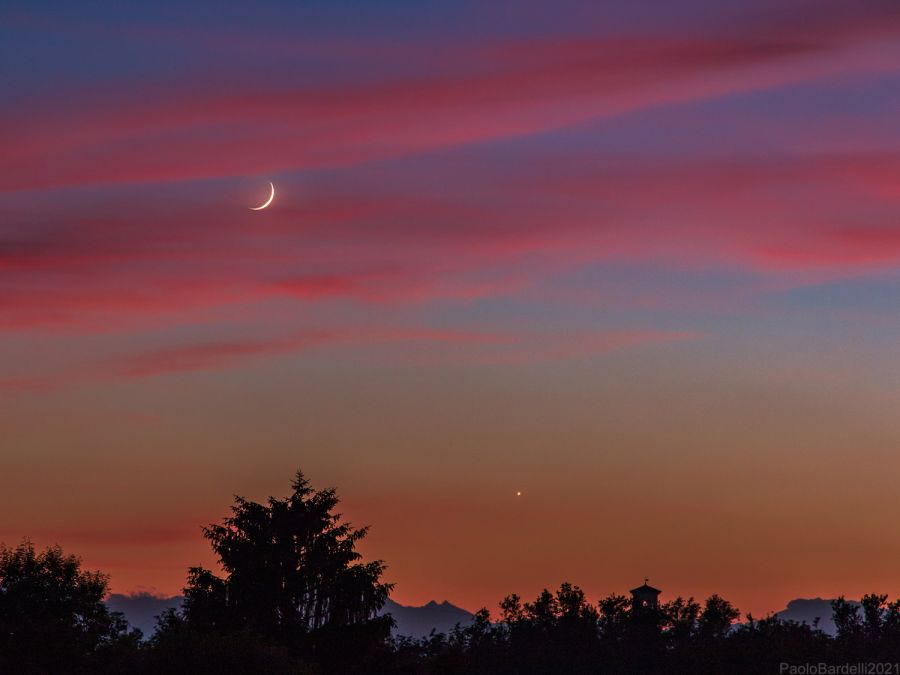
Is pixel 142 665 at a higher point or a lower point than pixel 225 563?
lower

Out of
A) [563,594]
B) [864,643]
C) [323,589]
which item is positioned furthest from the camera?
[563,594]

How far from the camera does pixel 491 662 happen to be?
428ft

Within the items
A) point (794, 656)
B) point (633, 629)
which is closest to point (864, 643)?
point (794, 656)

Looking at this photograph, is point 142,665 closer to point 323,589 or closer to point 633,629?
point 323,589

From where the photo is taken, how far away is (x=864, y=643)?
11031 cm

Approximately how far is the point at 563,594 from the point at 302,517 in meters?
50.5

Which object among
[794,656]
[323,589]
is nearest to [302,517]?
[323,589]

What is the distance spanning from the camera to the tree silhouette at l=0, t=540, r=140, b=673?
80.0 m

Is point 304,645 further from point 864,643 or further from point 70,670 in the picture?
point 864,643

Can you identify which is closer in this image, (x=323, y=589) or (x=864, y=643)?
(x=323, y=589)

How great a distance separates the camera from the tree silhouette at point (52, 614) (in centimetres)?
8000

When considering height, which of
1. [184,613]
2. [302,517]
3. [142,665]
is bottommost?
[142,665]

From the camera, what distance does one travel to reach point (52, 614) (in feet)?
286

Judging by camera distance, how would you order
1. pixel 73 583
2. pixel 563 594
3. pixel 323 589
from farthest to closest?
pixel 563 594, pixel 323 589, pixel 73 583
